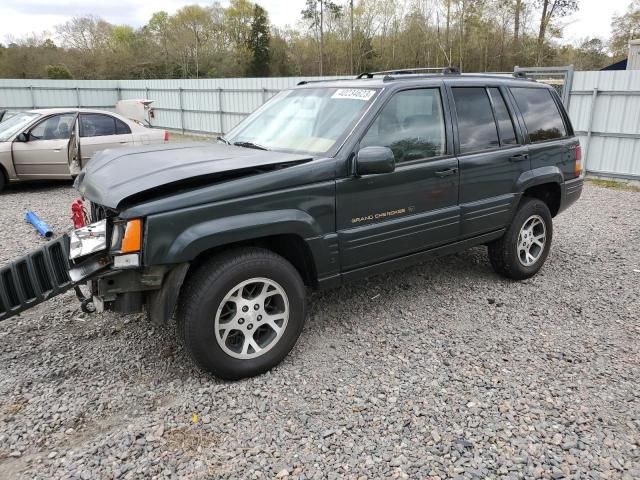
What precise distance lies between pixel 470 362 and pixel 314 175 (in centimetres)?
173

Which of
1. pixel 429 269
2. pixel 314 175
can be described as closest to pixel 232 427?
pixel 314 175

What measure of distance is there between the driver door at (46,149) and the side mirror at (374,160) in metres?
7.46

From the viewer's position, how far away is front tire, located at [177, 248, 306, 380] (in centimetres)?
308

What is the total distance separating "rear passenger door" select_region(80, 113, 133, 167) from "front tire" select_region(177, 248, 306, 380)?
295 inches

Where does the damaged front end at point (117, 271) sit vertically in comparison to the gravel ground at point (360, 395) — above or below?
above

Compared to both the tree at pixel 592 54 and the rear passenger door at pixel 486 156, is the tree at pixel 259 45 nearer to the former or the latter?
the tree at pixel 592 54

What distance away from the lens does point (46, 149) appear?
9359 mm

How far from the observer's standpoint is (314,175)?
339 cm

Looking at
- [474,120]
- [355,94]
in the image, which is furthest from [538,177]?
[355,94]

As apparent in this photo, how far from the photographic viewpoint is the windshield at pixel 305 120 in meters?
3.78

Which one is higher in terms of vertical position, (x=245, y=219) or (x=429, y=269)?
(x=245, y=219)

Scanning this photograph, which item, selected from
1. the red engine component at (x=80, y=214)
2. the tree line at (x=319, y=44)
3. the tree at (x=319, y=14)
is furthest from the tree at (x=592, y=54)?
the red engine component at (x=80, y=214)

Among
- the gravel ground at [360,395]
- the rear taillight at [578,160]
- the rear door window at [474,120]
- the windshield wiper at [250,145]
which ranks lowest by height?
the gravel ground at [360,395]

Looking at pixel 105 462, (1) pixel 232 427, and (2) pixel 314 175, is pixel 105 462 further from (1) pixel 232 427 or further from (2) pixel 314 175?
(2) pixel 314 175
